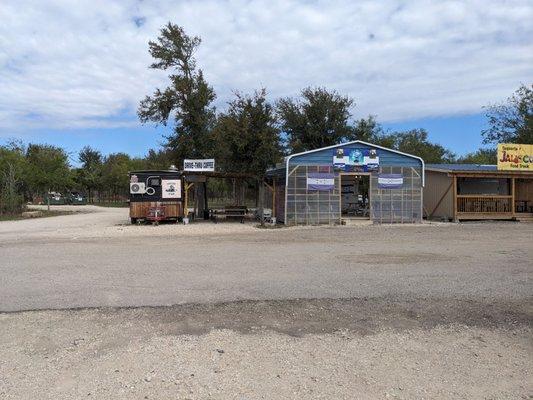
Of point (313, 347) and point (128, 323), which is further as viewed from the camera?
point (128, 323)

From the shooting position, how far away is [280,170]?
26875 millimetres

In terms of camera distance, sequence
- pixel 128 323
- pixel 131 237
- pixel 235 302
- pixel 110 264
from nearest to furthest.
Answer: pixel 128 323
pixel 235 302
pixel 110 264
pixel 131 237

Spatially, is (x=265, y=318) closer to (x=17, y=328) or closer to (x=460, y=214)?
(x=17, y=328)

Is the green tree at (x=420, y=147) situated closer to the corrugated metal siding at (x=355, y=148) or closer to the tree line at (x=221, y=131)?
the tree line at (x=221, y=131)

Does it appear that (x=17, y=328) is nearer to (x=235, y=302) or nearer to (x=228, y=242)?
(x=235, y=302)

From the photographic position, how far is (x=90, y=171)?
65062 millimetres

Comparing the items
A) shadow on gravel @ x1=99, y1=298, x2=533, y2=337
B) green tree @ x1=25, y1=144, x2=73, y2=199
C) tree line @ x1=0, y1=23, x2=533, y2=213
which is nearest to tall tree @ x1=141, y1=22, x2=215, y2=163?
tree line @ x1=0, y1=23, x2=533, y2=213

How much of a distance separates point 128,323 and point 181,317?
0.63 m

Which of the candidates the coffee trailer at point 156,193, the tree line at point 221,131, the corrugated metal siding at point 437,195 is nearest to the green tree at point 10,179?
the tree line at point 221,131

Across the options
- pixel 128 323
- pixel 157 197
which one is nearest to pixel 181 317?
pixel 128 323

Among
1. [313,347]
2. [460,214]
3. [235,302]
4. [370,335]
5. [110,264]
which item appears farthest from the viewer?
[460,214]

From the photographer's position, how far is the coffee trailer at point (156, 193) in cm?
2567

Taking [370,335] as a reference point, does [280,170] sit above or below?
above

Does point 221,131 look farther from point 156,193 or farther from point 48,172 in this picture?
point 48,172
